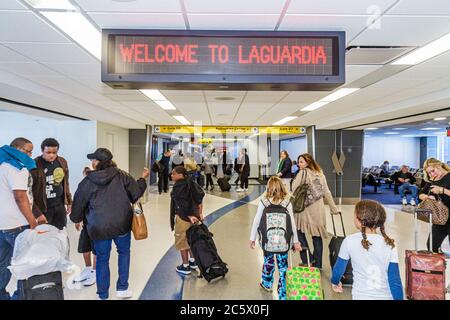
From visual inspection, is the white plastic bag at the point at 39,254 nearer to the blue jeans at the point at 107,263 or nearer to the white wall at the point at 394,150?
Answer: the blue jeans at the point at 107,263

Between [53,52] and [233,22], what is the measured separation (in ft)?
5.78

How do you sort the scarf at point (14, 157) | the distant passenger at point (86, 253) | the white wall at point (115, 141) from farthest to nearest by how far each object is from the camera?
the white wall at point (115, 141) → the distant passenger at point (86, 253) → the scarf at point (14, 157)

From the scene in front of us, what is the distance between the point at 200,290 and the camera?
3.38 metres

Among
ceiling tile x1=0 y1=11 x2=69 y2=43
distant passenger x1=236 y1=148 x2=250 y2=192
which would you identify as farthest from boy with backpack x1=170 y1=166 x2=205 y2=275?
distant passenger x1=236 y1=148 x2=250 y2=192

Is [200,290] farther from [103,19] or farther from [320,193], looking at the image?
[103,19]

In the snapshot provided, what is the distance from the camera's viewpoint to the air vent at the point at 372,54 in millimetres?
2697

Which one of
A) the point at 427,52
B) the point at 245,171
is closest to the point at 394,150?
the point at 245,171

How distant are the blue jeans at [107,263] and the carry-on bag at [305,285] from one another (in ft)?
5.42

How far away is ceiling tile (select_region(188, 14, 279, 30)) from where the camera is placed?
2072 mm

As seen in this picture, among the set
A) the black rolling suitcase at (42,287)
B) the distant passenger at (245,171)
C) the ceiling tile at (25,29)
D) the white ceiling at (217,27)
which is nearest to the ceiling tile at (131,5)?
the white ceiling at (217,27)

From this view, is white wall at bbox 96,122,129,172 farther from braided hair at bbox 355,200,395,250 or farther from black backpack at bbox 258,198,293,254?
braided hair at bbox 355,200,395,250

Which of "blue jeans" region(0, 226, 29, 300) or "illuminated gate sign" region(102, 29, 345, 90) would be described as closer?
"illuminated gate sign" region(102, 29, 345, 90)

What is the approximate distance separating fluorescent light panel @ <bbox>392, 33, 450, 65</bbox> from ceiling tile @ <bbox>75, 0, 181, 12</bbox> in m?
2.14

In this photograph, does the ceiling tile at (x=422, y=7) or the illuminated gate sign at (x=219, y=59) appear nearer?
the ceiling tile at (x=422, y=7)
